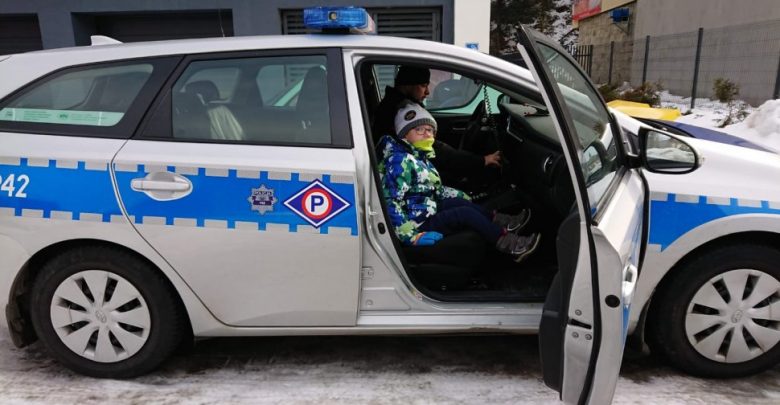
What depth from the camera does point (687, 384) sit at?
2568 millimetres

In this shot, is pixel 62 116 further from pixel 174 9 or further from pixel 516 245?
pixel 174 9

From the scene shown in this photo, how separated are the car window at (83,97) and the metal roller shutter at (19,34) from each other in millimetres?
9722

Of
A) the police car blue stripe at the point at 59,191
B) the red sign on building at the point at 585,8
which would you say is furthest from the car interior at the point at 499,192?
the red sign on building at the point at 585,8

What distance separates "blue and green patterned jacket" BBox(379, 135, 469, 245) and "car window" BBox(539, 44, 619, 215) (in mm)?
798

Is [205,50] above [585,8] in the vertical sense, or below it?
below

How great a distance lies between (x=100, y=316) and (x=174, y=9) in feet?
28.3

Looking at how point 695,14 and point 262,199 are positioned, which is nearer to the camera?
point 262,199

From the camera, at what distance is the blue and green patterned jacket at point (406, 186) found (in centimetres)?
272

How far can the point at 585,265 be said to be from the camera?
186 cm

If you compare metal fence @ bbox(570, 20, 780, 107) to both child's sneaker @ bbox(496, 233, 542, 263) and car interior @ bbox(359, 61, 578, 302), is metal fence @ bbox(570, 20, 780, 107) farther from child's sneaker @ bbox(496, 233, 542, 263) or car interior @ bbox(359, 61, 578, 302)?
child's sneaker @ bbox(496, 233, 542, 263)

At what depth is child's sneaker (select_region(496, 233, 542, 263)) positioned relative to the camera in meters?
2.79

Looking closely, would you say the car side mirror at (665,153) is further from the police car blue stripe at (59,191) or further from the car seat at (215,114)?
the police car blue stripe at (59,191)

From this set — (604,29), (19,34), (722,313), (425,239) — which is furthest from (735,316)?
(604,29)


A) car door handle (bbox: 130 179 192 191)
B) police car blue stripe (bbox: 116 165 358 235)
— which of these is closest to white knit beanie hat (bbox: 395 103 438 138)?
police car blue stripe (bbox: 116 165 358 235)
